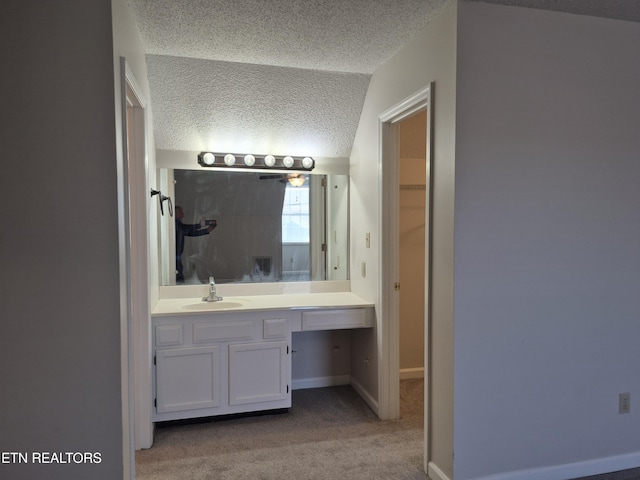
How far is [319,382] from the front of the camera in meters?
3.56

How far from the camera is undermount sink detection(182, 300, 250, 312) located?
288cm

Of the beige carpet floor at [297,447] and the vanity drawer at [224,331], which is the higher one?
the vanity drawer at [224,331]

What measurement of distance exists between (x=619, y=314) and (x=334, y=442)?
5.87 ft

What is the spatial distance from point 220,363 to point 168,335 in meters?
0.38

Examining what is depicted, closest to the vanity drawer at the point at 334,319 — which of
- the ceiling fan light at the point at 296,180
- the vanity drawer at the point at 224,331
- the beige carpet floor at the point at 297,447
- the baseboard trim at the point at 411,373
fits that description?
the vanity drawer at the point at 224,331

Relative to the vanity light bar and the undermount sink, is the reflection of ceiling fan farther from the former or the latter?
the undermount sink

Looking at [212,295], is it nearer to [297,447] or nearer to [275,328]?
[275,328]

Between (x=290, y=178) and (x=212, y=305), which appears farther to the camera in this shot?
(x=290, y=178)

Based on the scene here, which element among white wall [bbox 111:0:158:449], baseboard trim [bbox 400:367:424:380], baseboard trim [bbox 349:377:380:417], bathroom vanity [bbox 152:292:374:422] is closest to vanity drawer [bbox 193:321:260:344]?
bathroom vanity [bbox 152:292:374:422]

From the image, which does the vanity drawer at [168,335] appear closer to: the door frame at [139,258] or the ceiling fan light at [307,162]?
the door frame at [139,258]

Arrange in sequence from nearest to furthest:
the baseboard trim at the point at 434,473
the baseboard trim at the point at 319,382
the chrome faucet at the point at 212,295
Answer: the baseboard trim at the point at 434,473 → the chrome faucet at the point at 212,295 → the baseboard trim at the point at 319,382

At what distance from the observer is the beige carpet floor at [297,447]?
7.57 ft

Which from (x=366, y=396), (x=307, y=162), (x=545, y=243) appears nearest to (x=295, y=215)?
(x=307, y=162)

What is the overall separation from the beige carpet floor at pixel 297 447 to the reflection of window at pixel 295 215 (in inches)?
51.4
